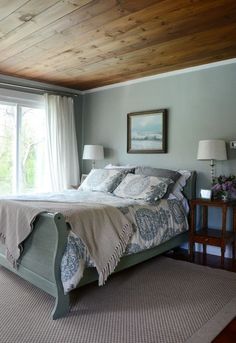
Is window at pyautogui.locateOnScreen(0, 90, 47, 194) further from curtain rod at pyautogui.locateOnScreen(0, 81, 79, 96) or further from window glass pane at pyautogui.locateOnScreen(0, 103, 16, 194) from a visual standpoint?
curtain rod at pyautogui.locateOnScreen(0, 81, 79, 96)

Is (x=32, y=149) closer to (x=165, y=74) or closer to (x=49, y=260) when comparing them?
(x=165, y=74)

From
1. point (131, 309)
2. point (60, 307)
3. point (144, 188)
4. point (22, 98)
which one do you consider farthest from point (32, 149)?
point (131, 309)

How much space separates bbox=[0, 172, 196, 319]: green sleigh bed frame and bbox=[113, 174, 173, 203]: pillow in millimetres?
788

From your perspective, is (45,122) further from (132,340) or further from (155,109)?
(132,340)

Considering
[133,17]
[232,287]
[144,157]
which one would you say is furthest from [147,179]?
[133,17]

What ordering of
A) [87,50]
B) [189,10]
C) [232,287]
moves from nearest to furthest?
[189,10] < [232,287] < [87,50]

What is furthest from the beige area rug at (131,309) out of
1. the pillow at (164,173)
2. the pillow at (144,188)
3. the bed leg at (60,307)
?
the pillow at (164,173)

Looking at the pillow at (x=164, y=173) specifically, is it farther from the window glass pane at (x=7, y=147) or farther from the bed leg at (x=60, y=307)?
the window glass pane at (x=7, y=147)

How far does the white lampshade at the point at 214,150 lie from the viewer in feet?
10.9

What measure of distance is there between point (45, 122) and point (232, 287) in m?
3.49

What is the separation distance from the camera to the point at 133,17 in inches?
96.3

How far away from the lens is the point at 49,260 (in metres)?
2.28

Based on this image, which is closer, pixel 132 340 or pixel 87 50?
pixel 132 340

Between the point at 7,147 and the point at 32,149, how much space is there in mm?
399
